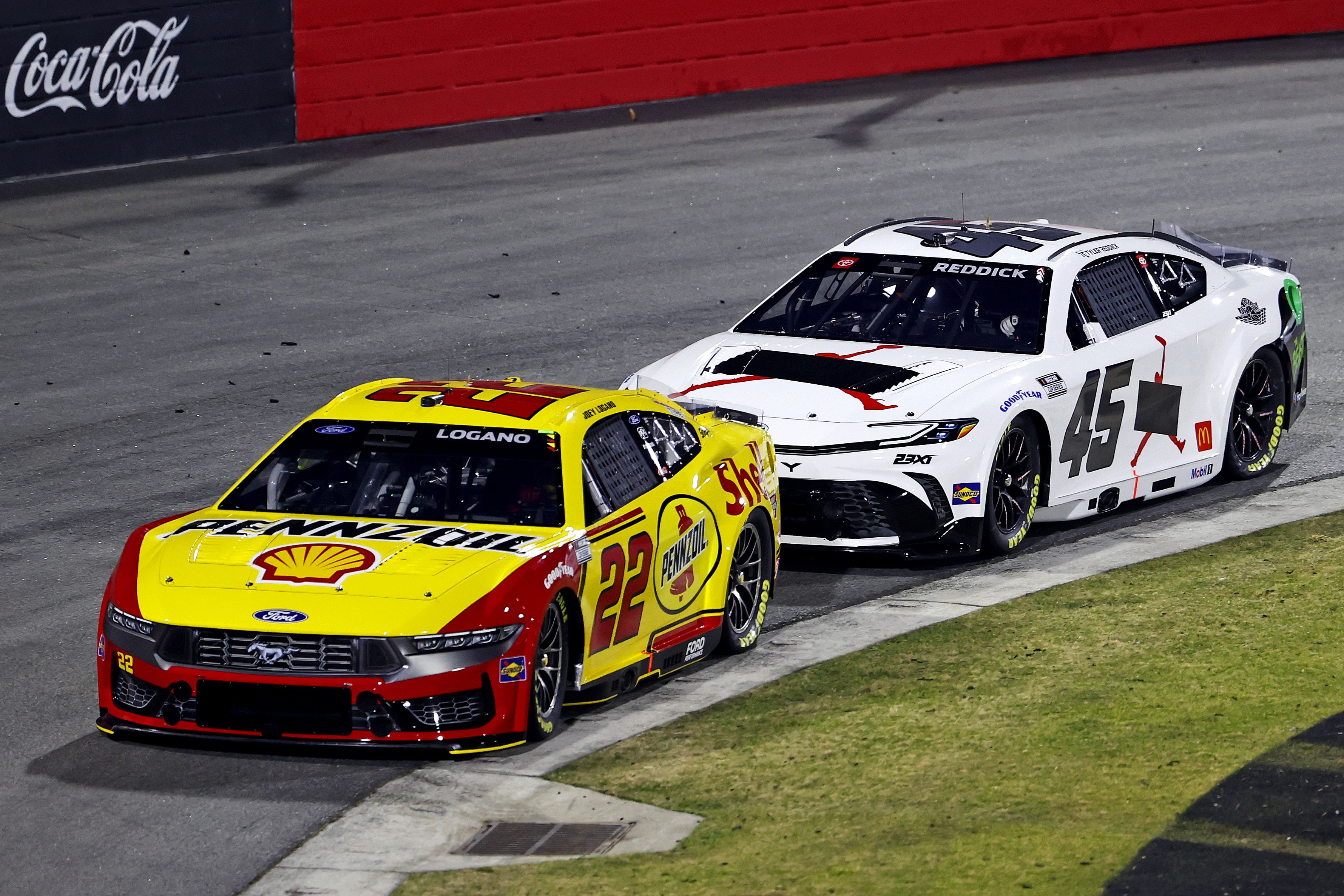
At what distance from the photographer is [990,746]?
8.61 m

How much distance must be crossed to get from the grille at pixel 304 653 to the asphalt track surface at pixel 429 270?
1.59 feet

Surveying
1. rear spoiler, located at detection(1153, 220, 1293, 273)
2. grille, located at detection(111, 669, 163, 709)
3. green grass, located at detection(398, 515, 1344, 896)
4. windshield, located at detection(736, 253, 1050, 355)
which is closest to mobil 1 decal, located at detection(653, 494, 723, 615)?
green grass, located at detection(398, 515, 1344, 896)

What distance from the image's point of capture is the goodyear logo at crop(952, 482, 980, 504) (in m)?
11.2

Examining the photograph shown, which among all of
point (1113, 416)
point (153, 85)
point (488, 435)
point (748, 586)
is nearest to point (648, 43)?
point (153, 85)

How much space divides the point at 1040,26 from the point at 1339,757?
21272mm

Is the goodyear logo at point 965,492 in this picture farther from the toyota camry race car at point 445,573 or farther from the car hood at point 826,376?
the toyota camry race car at point 445,573

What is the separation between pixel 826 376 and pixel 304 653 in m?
4.24

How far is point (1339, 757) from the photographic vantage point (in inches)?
324

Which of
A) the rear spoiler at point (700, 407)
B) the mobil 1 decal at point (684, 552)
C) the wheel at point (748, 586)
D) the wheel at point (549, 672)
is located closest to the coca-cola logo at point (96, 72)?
the rear spoiler at point (700, 407)

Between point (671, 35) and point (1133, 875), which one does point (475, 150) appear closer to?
point (671, 35)

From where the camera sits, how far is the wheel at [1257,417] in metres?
13.2

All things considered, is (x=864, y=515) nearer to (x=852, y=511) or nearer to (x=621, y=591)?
(x=852, y=511)

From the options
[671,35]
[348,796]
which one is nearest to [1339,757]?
[348,796]

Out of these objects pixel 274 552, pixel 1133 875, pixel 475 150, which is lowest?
pixel 1133 875
